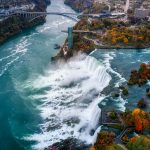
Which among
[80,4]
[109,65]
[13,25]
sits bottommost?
[109,65]

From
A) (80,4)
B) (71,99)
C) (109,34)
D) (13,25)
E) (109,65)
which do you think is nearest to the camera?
(71,99)

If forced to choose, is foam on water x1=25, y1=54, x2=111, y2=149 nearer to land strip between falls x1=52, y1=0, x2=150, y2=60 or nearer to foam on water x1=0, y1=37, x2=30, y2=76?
land strip between falls x1=52, y1=0, x2=150, y2=60

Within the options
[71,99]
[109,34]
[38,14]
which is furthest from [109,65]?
[38,14]

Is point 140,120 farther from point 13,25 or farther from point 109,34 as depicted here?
point 13,25

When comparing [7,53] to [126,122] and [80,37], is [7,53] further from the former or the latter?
[126,122]

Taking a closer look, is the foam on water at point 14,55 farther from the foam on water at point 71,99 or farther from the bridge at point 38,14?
the bridge at point 38,14

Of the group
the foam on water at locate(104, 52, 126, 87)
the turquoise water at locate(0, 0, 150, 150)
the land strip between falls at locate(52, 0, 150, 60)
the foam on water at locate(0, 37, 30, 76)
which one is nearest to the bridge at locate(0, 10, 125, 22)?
the land strip between falls at locate(52, 0, 150, 60)

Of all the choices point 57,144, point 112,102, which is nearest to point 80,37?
point 112,102

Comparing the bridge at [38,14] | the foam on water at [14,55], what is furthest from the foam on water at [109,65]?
the bridge at [38,14]
